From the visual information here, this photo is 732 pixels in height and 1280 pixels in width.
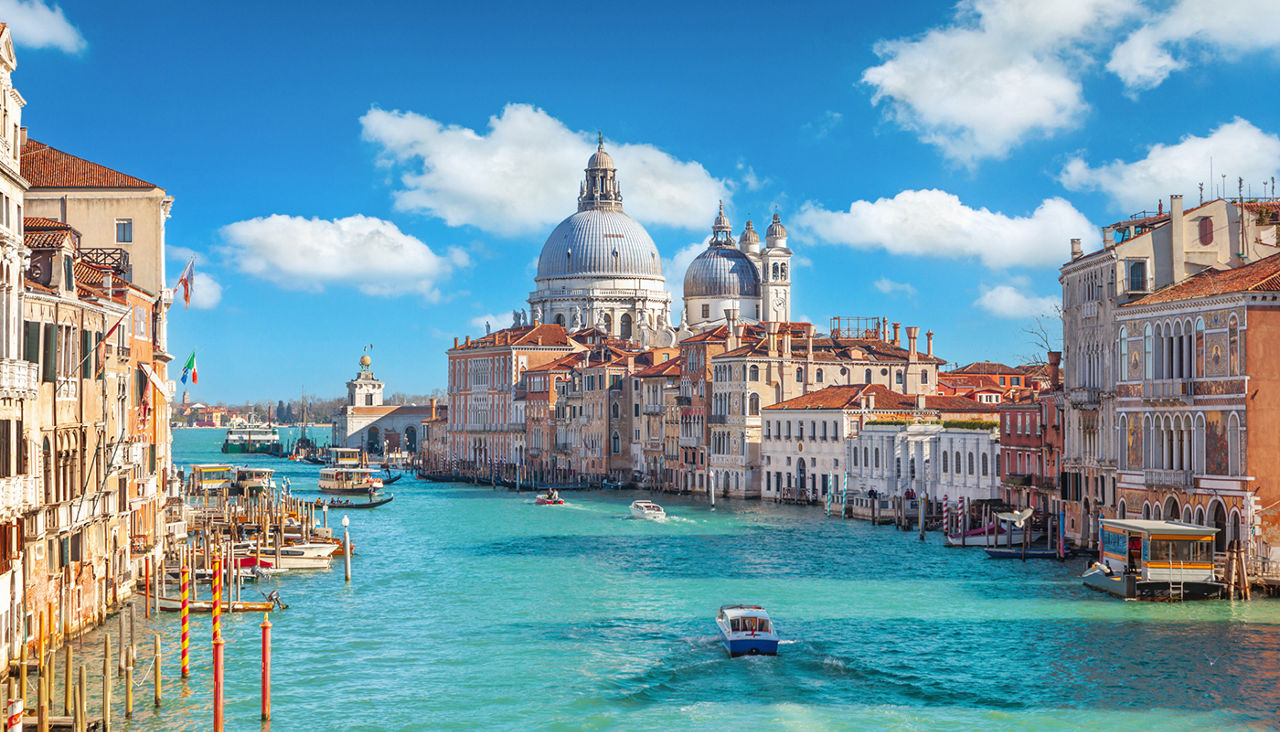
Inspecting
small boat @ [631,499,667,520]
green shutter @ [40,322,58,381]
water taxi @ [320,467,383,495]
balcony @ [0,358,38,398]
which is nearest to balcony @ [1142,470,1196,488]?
green shutter @ [40,322,58,381]

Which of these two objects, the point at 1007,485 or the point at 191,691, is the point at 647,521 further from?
the point at 191,691

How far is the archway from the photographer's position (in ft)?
87.7

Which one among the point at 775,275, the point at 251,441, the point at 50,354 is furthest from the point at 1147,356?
the point at 251,441

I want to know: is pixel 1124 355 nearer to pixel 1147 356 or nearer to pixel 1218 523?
pixel 1147 356

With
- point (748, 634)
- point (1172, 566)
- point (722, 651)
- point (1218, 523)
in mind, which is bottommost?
point (722, 651)

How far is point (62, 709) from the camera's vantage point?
58.9ft

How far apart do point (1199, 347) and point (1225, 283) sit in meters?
1.19

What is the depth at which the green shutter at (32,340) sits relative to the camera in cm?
1808

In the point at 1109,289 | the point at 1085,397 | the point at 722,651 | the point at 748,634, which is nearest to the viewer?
the point at 748,634

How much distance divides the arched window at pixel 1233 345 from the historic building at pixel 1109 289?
425 cm

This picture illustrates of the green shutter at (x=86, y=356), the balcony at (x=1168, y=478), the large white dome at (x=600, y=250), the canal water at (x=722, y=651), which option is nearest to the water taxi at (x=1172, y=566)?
the canal water at (x=722, y=651)

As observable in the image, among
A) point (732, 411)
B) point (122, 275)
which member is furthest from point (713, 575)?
point (732, 411)

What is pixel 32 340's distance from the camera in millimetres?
18250

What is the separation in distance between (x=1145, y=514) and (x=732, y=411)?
2971 centimetres
